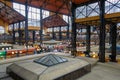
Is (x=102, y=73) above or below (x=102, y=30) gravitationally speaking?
below

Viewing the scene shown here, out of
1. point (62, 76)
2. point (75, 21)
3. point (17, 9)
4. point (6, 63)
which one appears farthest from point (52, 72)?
point (17, 9)

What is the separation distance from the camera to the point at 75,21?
19500mm

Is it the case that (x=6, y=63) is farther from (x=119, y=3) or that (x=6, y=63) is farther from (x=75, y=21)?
(x=119, y=3)

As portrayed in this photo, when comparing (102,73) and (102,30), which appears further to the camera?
(102,30)

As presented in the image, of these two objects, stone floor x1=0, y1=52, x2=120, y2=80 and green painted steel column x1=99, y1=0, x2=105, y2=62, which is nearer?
stone floor x1=0, y1=52, x2=120, y2=80

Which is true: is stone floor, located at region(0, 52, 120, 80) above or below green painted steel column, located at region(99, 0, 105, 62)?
below

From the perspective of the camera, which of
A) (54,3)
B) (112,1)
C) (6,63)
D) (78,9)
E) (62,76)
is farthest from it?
(54,3)

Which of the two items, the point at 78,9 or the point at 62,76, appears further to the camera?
the point at 78,9

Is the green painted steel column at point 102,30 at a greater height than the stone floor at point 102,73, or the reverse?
the green painted steel column at point 102,30

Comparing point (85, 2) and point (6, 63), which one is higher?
point (85, 2)

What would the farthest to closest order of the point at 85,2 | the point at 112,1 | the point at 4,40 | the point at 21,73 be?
the point at 4,40
the point at 85,2
the point at 112,1
the point at 21,73

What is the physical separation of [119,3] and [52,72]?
12452mm

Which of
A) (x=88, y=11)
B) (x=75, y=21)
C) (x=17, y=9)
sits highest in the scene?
(x=17, y=9)

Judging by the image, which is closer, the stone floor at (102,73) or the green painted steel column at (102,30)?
the stone floor at (102,73)
